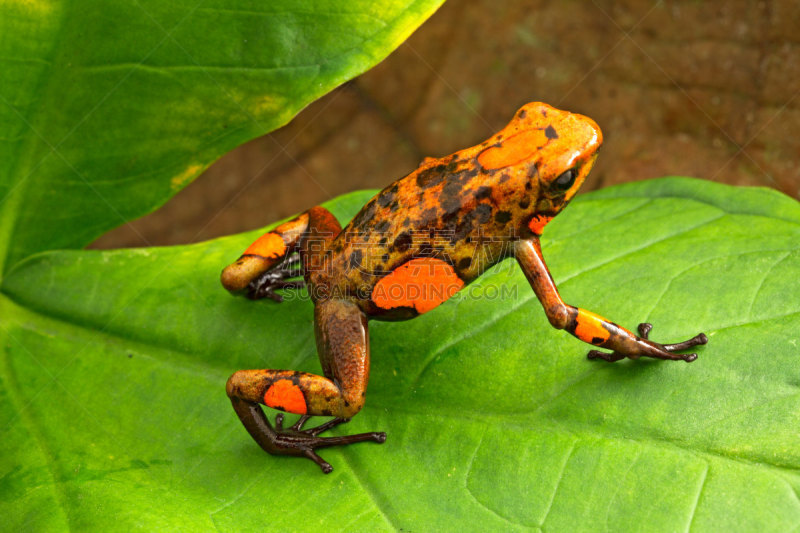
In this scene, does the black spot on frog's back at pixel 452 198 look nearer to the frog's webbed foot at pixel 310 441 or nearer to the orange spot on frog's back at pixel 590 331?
the orange spot on frog's back at pixel 590 331

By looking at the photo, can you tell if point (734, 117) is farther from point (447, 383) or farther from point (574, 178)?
point (447, 383)

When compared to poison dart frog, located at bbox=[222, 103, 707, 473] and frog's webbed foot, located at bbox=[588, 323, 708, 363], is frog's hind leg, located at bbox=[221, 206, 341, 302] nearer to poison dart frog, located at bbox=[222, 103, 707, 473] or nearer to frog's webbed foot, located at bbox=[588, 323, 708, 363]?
poison dart frog, located at bbox=[222, 103, 707, 473]

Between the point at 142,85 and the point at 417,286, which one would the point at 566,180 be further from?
the point at 142,85

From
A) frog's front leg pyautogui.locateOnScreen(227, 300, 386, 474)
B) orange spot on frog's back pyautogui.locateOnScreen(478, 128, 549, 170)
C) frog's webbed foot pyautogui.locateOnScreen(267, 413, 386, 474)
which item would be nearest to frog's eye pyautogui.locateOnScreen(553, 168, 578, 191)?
orange spot on frog's back pyautogui.locateOnScreen(478, 128, 549, 170)

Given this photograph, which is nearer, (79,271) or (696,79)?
(79,271)

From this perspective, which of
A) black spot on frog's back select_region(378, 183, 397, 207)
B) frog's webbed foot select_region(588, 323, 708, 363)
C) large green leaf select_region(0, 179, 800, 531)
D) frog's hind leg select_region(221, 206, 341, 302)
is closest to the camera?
large green leaf select_region(0, 179, 800, 531)

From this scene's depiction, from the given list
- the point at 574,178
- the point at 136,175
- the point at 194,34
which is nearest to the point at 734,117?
the point at 574,178

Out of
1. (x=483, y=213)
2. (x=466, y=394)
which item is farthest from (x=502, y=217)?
(x=466, y=394)
